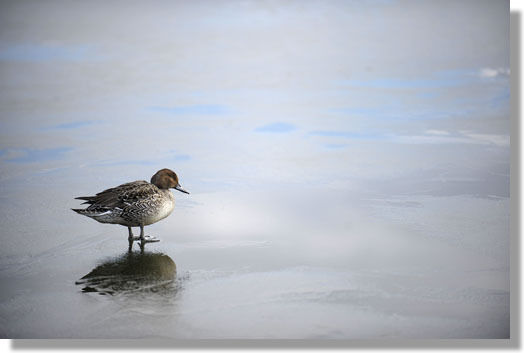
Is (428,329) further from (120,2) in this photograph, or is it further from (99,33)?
(99,33)

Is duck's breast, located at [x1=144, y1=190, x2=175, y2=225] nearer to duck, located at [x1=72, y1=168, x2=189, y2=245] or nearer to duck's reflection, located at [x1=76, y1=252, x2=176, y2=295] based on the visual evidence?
duck, located at [x1=72, y1=168, x2=189, y2=245]

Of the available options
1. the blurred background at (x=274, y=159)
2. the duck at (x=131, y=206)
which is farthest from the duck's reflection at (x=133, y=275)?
the duck at (x=131, y=206)

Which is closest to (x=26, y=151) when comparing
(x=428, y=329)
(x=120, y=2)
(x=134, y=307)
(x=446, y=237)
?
(x=120, y=2)

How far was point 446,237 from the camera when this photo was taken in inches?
202

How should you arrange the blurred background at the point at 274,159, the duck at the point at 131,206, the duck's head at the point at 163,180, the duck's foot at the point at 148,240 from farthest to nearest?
the duck's head at the point at 163,180 < the duck's foot at the point at 148,240 < the duck at the point at 131,206 < the blurred background at the point at 274,159

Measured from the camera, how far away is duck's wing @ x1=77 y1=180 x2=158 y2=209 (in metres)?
4.94

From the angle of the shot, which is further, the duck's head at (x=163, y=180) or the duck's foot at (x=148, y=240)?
the duck's head at (x=163, y=180)

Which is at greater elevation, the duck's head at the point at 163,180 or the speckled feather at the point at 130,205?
the duck's head at the point at 163,180

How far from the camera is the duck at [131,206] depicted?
493 cm

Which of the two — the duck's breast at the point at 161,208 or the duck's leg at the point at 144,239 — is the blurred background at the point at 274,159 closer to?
the duck's leg at the point at 144,239

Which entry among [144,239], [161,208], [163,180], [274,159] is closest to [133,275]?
[144,239]

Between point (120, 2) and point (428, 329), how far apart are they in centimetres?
544

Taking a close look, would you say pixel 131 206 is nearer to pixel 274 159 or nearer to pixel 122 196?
pixel 122 196

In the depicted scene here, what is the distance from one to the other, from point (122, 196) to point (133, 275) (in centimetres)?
69
